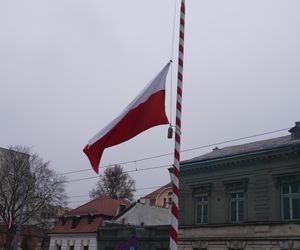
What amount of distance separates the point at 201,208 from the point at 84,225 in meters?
18.2

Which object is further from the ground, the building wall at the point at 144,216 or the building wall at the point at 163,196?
the building wall at the point at 163,196

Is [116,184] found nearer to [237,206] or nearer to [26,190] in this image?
[26,190]

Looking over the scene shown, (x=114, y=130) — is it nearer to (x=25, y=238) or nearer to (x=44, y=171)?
(x=44, y=171)

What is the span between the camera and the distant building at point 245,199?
25469 mm

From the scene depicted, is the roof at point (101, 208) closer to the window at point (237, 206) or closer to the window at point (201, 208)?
the window at point (201, 208)

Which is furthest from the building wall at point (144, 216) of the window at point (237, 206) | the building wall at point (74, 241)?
the window at point (237, 206)

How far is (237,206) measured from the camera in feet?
91.9

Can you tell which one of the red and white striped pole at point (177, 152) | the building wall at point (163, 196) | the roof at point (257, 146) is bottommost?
the red and white striped pole at point (177, 152)

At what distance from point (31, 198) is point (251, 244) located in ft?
98.2

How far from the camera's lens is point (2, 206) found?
168 ft

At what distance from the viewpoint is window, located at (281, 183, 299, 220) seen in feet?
82.3

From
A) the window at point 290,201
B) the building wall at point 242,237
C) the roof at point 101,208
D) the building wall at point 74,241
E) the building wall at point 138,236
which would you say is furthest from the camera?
the roof at point 101,208

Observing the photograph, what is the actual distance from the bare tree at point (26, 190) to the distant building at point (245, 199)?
22.9 m

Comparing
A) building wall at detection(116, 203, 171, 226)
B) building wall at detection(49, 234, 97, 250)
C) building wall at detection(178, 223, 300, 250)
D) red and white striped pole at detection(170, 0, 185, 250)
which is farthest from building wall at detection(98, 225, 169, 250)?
red and white striped pole at detection(170, 0, 185, 250)
